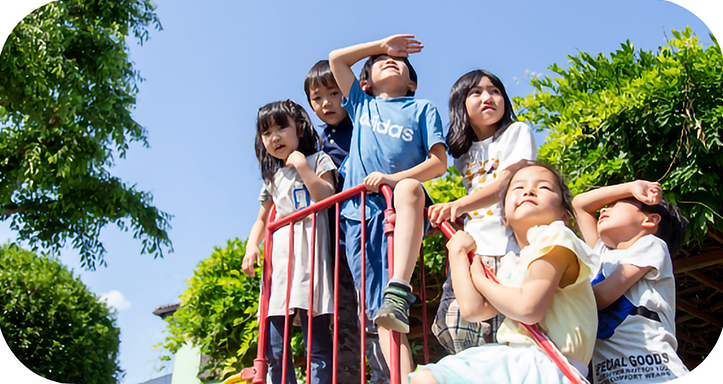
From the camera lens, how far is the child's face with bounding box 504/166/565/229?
209 centimetres

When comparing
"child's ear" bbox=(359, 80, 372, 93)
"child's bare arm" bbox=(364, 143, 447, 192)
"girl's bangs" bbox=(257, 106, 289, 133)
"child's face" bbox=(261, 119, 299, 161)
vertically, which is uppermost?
"child's ear" bbox=(359, 80, 372, 93)

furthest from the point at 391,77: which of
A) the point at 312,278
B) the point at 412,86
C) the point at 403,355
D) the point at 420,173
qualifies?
the point at 403,355

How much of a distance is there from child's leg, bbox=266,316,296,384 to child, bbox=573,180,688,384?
1432mm

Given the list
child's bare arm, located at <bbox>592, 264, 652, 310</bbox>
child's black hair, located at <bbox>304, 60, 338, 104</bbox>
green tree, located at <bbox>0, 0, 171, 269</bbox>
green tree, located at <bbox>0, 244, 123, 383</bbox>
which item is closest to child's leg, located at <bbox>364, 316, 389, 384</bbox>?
child's bare arm, located at <bbox>592, 264, 652, 310</bbox>

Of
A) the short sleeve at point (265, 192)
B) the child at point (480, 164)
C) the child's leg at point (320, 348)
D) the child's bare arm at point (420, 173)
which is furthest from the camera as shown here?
the short sleeve at point (265, 192)

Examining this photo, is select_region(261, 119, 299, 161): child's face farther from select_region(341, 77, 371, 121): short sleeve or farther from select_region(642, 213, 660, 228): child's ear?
select_region(642, 213, 660, 228): child's ear

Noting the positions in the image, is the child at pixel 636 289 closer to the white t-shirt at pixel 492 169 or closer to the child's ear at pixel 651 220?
the child's ear at pixel 651 220

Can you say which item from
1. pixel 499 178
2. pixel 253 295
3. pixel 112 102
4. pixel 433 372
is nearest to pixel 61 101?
pixel 112 102

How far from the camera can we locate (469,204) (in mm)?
2439

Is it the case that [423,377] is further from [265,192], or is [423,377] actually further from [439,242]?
[439,242]

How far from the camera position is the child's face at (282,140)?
3129 mm

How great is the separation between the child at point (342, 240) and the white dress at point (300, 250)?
12 centimetres

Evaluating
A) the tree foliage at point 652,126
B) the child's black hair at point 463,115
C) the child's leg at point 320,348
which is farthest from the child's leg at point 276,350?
the tree foliage at point 652,126

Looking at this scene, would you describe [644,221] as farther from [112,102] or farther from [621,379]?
[112,102]
